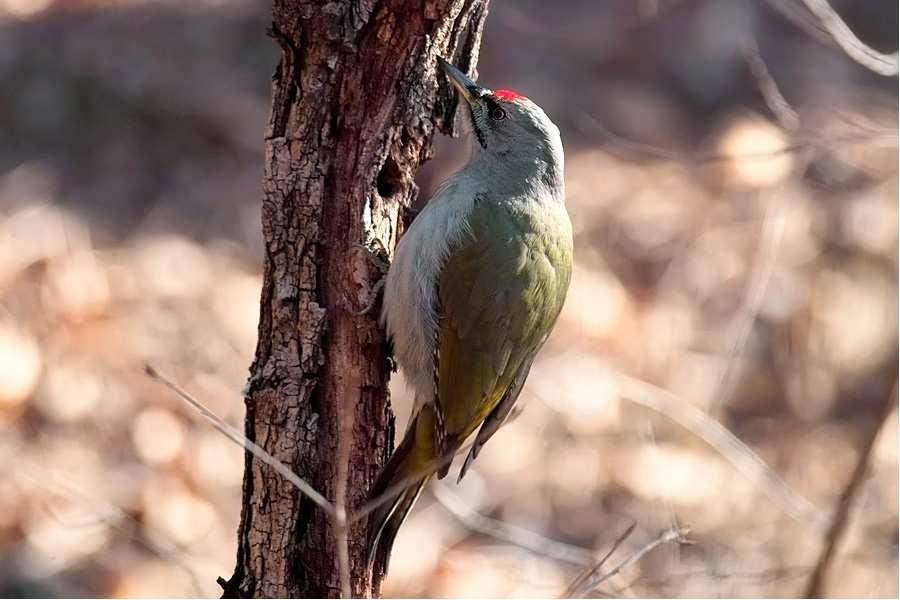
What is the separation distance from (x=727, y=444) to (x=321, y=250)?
7.93 feet

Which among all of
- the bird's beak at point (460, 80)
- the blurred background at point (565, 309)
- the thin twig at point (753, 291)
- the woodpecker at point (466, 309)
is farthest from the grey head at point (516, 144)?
the thin twig at point (753, 291)

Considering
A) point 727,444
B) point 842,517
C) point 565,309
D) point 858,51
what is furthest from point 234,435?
point 565,309

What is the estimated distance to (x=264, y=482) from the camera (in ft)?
9.76

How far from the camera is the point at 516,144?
3.65 m

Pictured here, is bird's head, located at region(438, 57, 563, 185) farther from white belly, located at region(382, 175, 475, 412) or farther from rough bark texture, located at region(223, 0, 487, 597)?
rough bark texture, located at region(223, 0, 487, 597)

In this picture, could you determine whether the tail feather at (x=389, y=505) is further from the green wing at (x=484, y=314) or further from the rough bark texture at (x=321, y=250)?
the green wing at (x=484, y=314)

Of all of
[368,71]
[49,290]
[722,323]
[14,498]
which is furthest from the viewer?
[722,323]

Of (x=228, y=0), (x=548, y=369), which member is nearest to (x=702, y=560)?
(x=548, y=369)

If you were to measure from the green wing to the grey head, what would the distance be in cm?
27

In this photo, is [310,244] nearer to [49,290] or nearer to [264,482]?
[264,482]

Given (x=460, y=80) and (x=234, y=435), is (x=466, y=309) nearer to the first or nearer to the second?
(x=460, y=80)

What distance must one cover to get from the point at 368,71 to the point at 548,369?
3.51m

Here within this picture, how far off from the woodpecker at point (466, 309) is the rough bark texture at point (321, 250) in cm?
18

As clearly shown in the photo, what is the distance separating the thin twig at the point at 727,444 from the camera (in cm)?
A: 398
